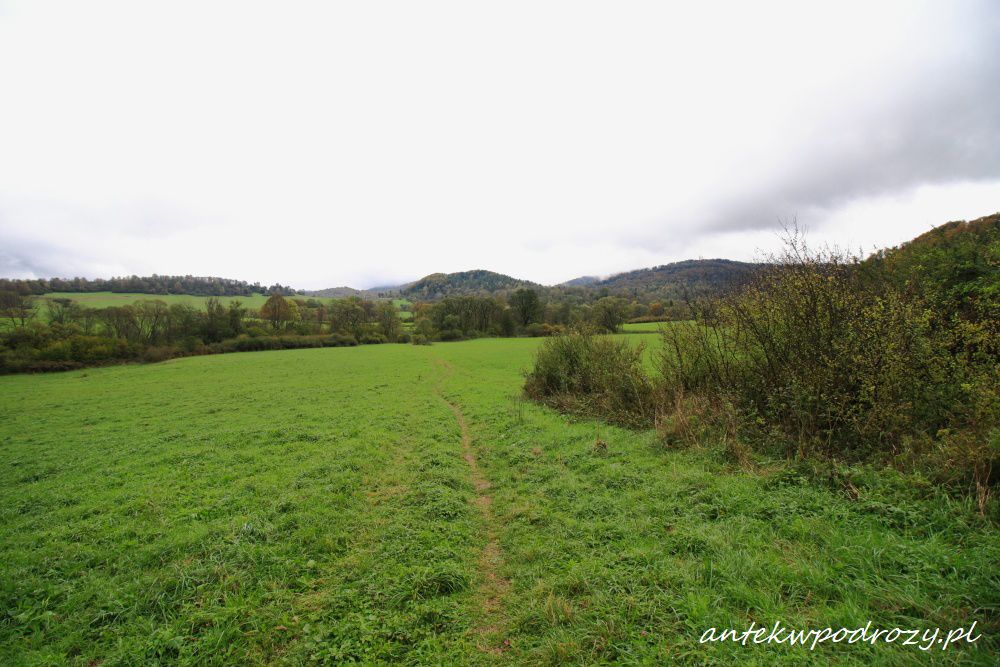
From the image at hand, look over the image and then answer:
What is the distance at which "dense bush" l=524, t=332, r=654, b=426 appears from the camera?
508 inches

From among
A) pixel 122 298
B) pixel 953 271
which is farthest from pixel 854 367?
pixel 122 298

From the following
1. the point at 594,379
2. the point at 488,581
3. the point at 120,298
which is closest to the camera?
the point at 488,581

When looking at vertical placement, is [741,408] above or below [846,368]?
below

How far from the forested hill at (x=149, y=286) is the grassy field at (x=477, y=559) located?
140 m

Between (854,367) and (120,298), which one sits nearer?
(854,367)

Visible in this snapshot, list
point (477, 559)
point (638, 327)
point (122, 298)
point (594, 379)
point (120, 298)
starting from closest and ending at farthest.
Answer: point (477, 559) → point (594, 379) → point (638, 327) → point (120, 298) → point (122, 298)

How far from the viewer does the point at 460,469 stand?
32.7ft

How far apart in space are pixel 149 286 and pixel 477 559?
170266 millimetres

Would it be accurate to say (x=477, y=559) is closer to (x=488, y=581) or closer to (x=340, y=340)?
(x=488, y=581)

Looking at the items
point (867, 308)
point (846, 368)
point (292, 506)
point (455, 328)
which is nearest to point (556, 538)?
point (292, 506)

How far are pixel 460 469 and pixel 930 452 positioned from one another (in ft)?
31.4

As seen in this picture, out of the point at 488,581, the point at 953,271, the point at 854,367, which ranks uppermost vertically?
the point at 953,271

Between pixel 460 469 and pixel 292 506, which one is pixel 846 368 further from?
Result: pixel 292 506

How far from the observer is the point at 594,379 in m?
15.2
